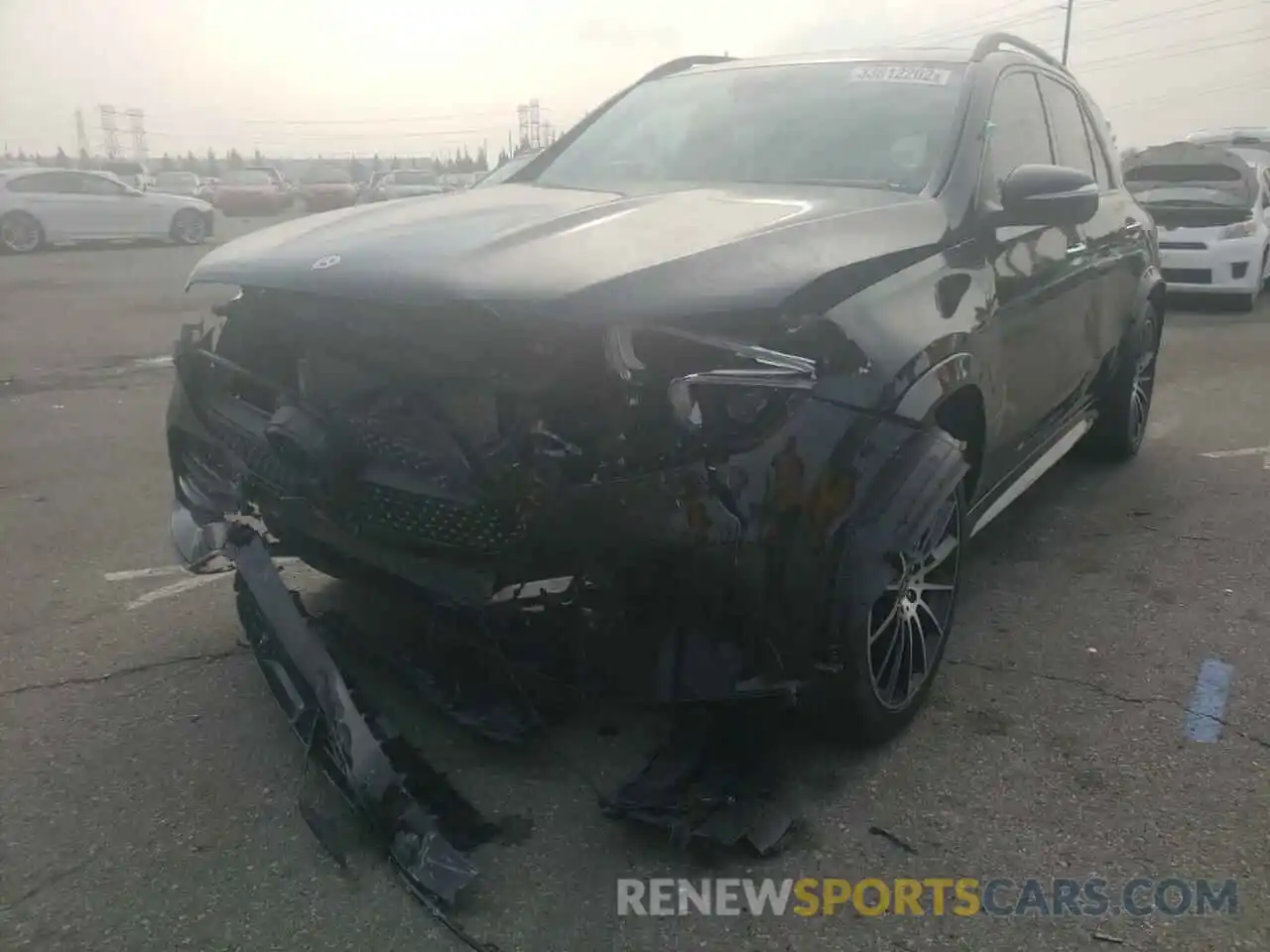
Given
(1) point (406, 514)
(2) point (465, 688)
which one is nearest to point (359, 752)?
(2) point (465, 688)

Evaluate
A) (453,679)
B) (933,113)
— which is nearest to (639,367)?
(453,679)

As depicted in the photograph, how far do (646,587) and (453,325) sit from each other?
74 centimetres

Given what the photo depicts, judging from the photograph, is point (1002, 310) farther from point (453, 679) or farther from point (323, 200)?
point (323, 200)

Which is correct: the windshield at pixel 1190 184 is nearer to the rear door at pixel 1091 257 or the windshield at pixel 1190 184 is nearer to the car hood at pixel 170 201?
the rear door at pixel 1091 257

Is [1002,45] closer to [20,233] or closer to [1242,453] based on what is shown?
[1242,453]

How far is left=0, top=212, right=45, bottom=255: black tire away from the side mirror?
22.3m

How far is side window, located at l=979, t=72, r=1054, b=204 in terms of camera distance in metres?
3.65

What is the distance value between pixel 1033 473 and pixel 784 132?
161cm

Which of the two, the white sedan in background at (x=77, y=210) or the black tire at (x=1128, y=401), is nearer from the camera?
the black tire at (x=1128, y=401)

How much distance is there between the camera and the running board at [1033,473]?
12.5 ft

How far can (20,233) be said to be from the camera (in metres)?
21.7

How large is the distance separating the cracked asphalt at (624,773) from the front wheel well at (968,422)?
25.1 inches

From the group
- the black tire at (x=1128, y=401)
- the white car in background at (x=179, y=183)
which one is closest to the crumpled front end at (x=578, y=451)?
the black tire at (x=1128, y=401)

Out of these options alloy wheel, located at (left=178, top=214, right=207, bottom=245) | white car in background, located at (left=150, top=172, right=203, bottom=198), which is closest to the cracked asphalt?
alloy wheel, located at (left=178, top=214, right=207, bottom=245)
